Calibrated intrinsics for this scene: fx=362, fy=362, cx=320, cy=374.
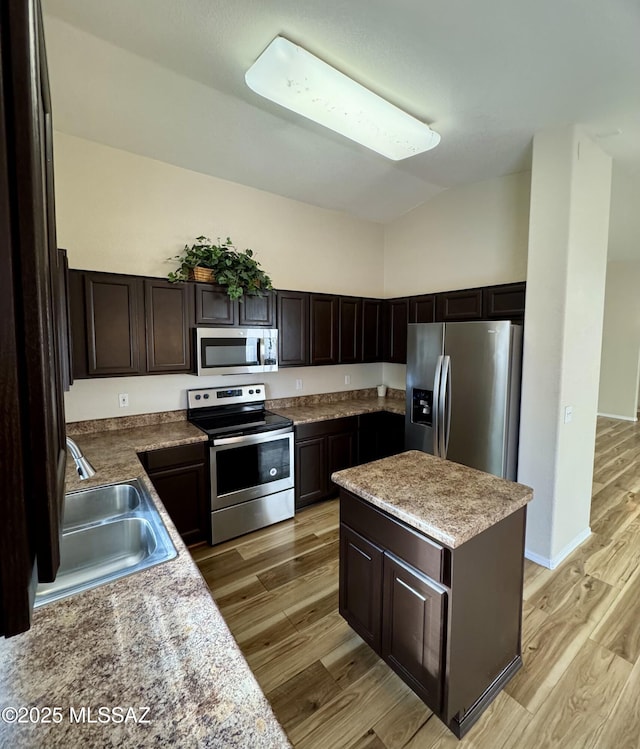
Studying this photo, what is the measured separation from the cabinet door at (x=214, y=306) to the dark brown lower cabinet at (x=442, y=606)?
1.93 metres

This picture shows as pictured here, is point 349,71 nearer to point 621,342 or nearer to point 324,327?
point 324,327

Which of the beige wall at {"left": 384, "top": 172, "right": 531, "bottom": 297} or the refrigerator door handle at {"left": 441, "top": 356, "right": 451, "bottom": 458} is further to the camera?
the beige wall at {"left": 384, "top": 172, "right": 531, "bottom": 297}

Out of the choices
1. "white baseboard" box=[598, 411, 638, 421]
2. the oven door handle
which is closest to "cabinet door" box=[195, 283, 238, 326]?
the oven door handle

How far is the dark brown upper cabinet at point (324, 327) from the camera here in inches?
145

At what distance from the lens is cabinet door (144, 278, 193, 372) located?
2.78 m

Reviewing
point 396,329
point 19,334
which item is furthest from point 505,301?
point 19,334

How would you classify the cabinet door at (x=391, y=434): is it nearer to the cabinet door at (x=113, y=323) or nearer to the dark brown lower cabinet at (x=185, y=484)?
the dark brown lower cabinet at (x=185, y=484)

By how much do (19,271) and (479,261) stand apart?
397 cm

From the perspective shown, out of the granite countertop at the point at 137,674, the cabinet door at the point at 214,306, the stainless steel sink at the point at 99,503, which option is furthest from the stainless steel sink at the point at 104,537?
the cabinet door at the point at 214,306

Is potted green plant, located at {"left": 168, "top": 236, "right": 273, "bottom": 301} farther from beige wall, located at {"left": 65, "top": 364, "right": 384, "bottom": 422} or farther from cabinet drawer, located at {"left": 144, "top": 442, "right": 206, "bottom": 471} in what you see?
cabinet drawer, located at {"left": 144, "top": 442, "right": 206, "bottom": 471}

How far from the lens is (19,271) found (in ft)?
0.95

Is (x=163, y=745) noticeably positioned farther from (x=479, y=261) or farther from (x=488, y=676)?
(x=479, y=261)

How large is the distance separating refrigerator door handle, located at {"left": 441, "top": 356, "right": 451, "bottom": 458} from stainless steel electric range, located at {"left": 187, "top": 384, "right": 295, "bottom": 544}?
1.32m

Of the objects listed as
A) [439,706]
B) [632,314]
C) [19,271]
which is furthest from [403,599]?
[632,314]
